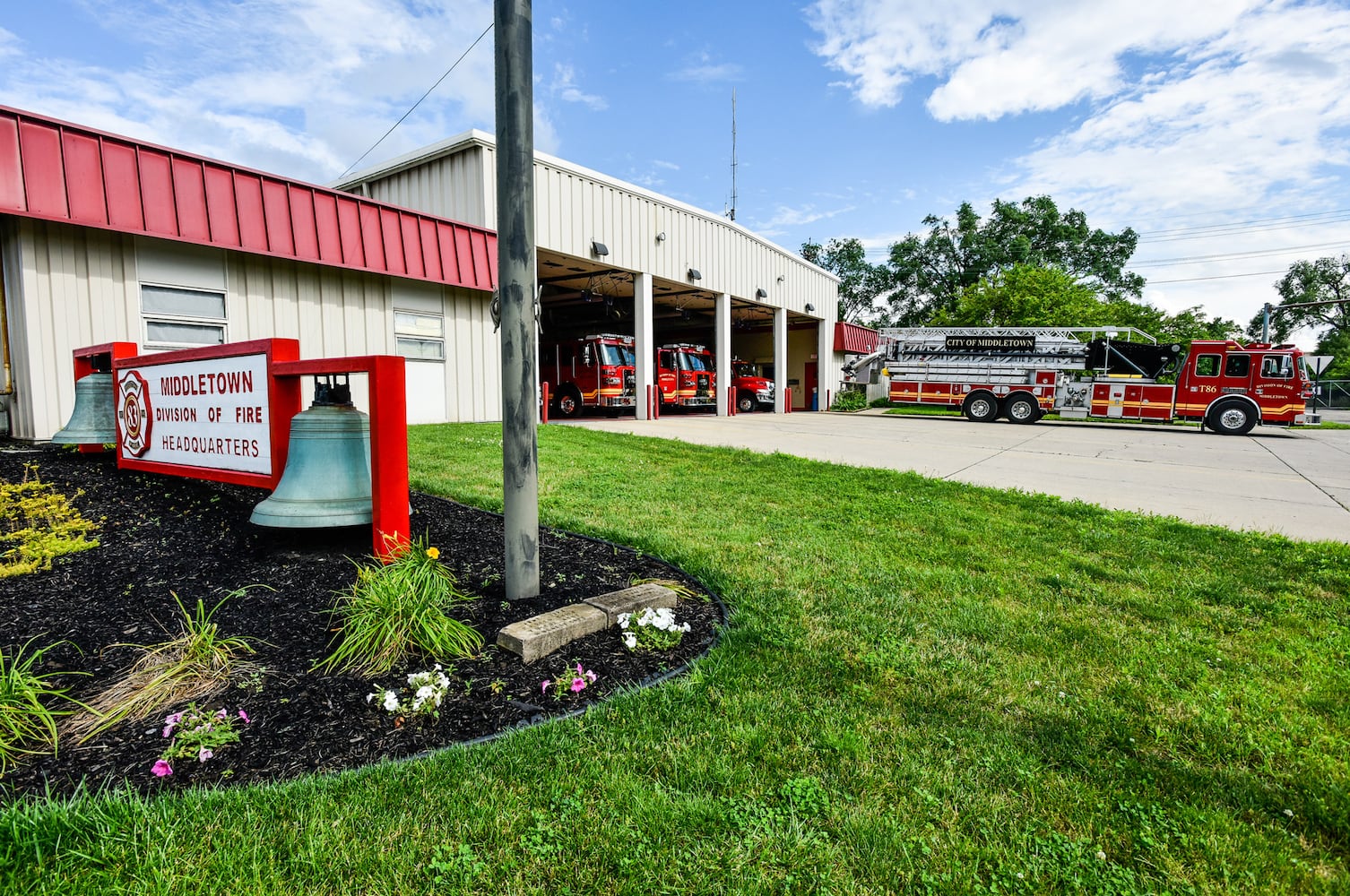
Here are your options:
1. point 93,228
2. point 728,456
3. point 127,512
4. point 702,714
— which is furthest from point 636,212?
point 702,714

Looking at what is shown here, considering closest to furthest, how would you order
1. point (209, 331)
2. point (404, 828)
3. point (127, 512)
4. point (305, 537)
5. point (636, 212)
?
1. point (404, 828)
2. point (305, 537)
3. point (127, 512)
4. point (209, 331)
5. point (636, 212)

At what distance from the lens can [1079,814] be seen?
6.24 feet

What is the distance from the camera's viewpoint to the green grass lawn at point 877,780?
1660 millimetres

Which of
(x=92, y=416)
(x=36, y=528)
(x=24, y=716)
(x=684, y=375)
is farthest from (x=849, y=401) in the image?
(x=24, y=716)

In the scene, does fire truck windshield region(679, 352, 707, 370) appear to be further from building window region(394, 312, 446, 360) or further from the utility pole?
the utility pole

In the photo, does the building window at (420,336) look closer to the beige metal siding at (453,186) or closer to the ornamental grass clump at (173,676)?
the beige metal siding at (453,186)

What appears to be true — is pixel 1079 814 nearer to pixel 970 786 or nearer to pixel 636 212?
pixel 970 786

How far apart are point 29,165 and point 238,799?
8.42 metres

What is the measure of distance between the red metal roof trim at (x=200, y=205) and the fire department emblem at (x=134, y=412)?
3208 millimetres

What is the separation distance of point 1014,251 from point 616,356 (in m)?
48.2

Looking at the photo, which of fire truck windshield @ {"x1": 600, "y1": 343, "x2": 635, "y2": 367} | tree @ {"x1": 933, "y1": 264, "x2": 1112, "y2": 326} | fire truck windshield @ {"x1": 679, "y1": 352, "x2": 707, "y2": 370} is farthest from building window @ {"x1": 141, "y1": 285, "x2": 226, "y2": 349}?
tree @ {"x1": 933, "y1": 264, "x2": 1112, "y2": 326}

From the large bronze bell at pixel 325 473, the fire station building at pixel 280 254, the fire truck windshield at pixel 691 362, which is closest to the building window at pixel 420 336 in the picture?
the fire station building at pixel 280 254

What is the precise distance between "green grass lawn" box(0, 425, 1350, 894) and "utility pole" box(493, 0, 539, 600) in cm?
114

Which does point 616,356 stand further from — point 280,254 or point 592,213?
point 280,254
